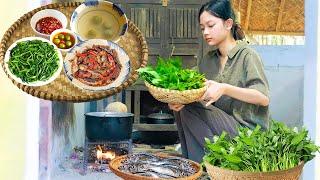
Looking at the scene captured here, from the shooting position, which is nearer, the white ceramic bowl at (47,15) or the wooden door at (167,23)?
the white ceramic bowl at (47,15)

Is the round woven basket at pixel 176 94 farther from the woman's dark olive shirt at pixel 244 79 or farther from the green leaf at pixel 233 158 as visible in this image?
the woman's dark olive shirt at pixel 244 79

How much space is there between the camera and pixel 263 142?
1.57 meters

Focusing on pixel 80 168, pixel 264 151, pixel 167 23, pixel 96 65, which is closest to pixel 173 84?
pixel 96 65

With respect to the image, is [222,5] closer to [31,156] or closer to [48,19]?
[48,19]

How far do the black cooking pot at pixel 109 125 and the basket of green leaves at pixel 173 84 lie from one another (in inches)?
68.8

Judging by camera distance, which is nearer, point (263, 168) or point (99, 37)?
point (263, 168)

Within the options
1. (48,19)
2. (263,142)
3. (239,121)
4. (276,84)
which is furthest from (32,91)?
(276,84)

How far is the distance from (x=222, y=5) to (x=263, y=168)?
0.85m

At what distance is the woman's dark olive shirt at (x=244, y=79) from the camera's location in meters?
2.00

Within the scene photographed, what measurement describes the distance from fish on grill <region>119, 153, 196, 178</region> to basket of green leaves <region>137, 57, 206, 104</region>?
0.90 feet

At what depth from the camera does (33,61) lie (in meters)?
1.62

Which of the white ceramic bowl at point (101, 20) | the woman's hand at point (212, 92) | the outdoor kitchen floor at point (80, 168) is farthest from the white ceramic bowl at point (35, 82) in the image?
the outdoor kitchen floor at point (80, 168)

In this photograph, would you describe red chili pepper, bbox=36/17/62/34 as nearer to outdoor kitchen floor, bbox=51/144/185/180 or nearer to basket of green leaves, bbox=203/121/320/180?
basket of green leaves, bbox=203/121/320/180

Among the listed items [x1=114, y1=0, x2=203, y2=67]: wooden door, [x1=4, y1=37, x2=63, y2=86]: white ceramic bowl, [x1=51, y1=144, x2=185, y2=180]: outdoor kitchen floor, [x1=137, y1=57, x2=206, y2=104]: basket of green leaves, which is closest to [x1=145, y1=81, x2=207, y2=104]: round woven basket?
[x1=137, y1=57, x2=206, y2=104]: basket of green leaves
